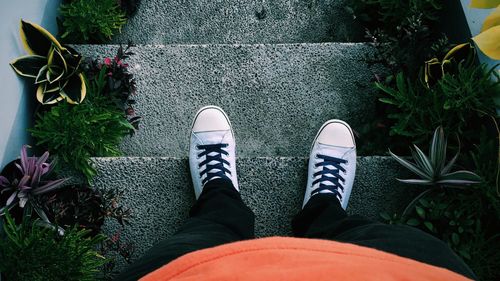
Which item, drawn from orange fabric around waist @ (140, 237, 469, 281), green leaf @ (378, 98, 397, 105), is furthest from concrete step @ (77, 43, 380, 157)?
orange fabric around waist @ (140, 237, 469, 281)

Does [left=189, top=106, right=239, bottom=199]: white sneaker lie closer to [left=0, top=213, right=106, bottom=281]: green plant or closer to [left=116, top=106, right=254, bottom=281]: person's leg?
[left=116, top=106, right=254, bottom=281]: person's leg

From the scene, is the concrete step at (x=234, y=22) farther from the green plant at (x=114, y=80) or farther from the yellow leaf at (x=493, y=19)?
the yellow leaf at (x=493, y=19)

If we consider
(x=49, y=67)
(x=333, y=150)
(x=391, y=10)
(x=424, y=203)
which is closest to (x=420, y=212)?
(x=424, y=203)

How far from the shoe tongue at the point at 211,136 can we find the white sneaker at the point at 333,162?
306mm

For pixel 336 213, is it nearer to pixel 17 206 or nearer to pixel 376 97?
pixel 376 97

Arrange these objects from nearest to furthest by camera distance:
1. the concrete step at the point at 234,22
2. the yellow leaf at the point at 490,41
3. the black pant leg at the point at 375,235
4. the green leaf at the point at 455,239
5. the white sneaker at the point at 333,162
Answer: the black pant leg at the point at 375,235, the yellow leaf at the point at 490,41, the green leaf at the point at 455,239, the white sneaker at the point at 333,162, the concrete step at the point at 234,22

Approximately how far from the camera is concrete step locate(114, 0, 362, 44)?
173cm

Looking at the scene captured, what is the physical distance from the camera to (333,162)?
4.76ft

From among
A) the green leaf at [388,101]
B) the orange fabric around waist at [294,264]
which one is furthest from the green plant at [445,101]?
the orange fabric around waist at [294,264]

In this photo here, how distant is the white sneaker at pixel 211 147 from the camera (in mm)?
1422

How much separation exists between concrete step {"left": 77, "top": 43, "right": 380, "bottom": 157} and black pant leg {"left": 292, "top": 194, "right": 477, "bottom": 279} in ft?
1.01

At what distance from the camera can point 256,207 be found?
1.38 meters

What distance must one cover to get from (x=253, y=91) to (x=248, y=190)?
14.3 inches

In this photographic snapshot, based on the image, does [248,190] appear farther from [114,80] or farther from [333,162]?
[114,80]
